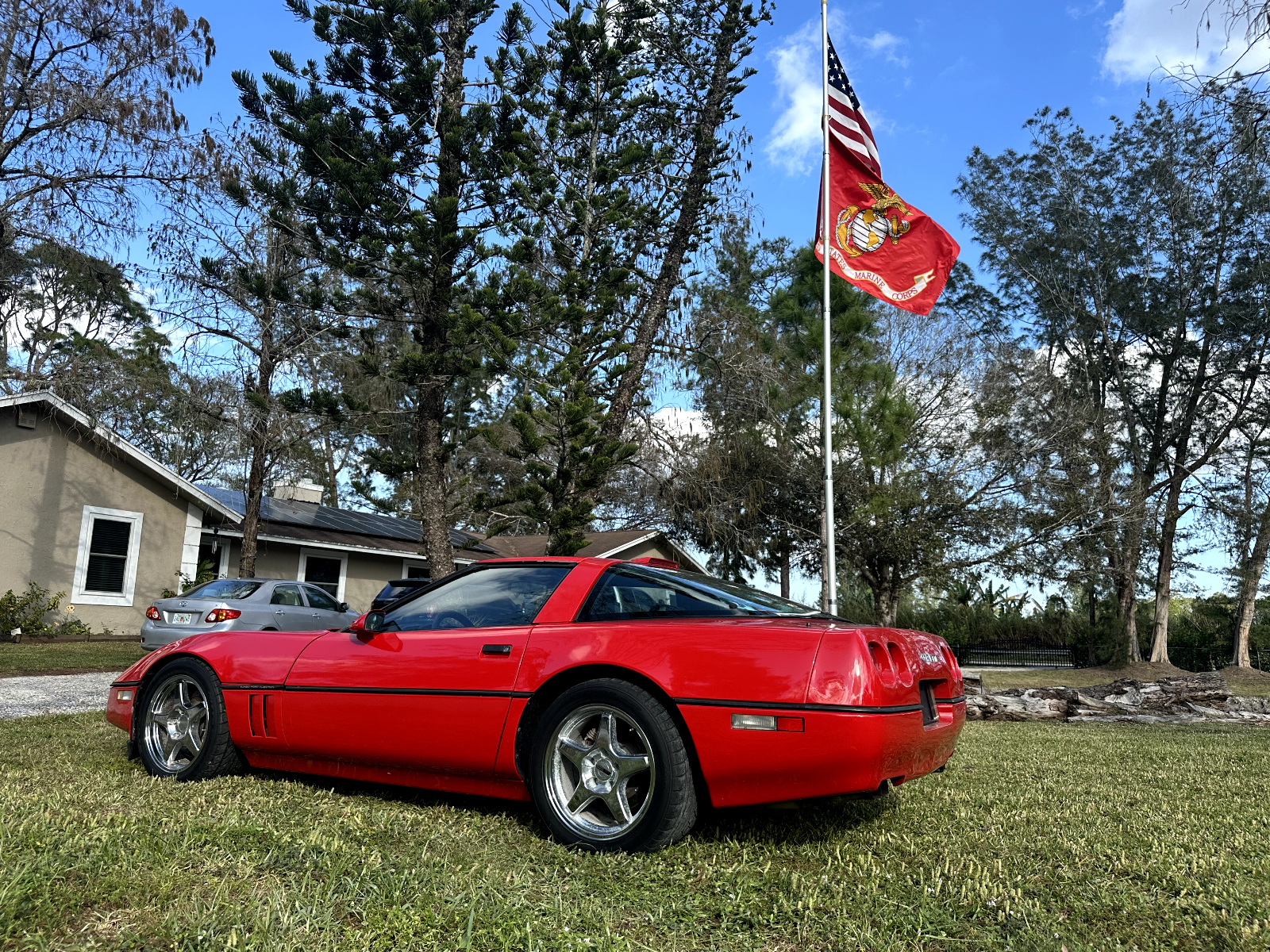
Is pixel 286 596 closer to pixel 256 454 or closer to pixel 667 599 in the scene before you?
pixel 256 454

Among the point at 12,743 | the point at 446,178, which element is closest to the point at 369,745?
the point at 12,743

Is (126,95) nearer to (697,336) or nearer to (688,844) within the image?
(697,336)

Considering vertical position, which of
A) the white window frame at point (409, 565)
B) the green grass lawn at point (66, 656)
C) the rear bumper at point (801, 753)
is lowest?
the green grass lawn at point (66, 656)

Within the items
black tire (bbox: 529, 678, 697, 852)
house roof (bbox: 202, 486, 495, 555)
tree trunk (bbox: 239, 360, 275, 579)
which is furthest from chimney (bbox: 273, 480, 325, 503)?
black tire (bbox: 529, 678, 697, 852)

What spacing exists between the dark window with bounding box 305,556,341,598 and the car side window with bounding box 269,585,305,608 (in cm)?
917

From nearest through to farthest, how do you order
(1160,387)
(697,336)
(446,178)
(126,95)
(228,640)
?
(228,640) < (446,178) < (126,95) < (697,336) < (1160,387)

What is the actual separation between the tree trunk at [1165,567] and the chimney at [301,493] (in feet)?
87.3

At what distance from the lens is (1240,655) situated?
28.3 metres

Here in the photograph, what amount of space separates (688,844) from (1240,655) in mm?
31186

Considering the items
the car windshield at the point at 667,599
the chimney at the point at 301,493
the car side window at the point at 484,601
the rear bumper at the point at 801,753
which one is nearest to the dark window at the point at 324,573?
the chimney at the point at 301,493

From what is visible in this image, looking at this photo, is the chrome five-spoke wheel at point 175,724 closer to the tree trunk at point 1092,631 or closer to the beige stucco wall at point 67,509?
the beige stucco wall at point 67,509

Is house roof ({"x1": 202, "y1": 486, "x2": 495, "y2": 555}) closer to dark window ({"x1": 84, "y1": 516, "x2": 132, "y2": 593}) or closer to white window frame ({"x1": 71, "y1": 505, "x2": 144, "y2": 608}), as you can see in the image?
white window frame ({"x1": 71, "y1": 505, "x2": 144, "y2": 608})

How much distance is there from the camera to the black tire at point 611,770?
3453 mm

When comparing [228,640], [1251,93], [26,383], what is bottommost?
[228,640]
